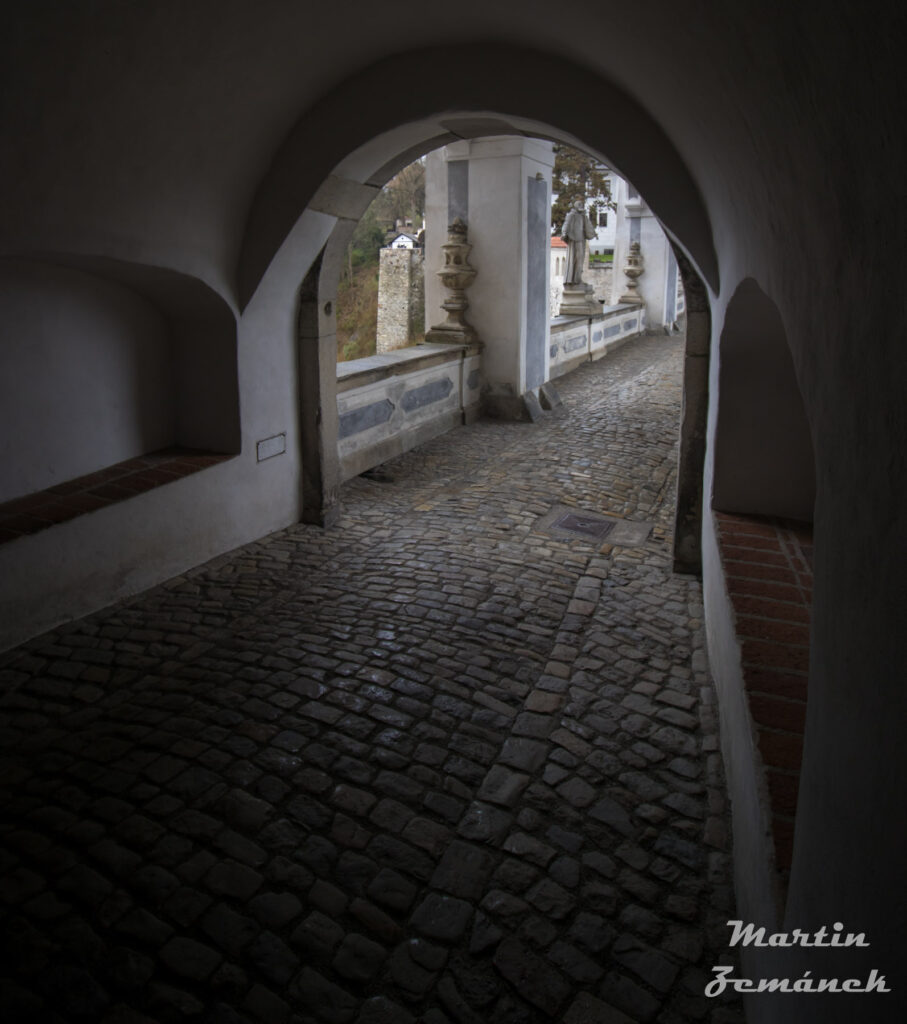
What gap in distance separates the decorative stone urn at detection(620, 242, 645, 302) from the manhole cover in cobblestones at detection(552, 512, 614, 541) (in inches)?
644

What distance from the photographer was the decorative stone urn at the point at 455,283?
32.8ft

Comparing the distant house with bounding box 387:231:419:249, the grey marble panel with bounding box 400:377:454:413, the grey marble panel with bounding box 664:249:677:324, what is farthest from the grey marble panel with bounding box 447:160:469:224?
the distant house with bounding box 387:231:419:249

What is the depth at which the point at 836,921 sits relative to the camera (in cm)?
126

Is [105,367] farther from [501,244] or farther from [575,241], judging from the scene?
[575,241]

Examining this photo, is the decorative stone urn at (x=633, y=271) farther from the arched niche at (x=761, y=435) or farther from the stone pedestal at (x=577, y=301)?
the arched niche at (x=761, y=435)

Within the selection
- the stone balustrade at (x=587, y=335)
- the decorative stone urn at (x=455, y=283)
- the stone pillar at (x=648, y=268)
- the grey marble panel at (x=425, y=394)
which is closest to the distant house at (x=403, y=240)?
the stone pillar at (x=648, y=268)

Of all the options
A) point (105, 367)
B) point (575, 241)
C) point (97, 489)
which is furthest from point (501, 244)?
point (575, 241)

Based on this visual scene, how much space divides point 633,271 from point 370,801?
67.6 ft

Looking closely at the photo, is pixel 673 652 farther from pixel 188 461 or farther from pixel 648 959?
pixel 188 461

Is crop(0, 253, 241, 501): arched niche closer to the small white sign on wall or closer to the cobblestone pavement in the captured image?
the small white sign on wall

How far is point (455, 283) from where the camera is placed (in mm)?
10031

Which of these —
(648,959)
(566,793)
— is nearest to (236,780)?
(566,793)

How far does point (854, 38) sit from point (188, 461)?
510cm

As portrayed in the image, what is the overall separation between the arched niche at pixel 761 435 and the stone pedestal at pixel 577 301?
12.4 m
